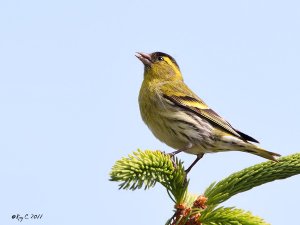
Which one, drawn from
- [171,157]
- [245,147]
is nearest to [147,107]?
[245,147]

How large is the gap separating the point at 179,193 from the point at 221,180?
14.0 inches

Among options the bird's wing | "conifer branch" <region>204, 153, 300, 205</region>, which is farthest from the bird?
"conifer branch" <region>204, 153, 300, 205</region>

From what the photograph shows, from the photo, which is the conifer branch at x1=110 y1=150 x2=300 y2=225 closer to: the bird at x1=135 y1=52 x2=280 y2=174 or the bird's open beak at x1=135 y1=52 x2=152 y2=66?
the bird at x1=135 y1=52 x2=280 y2=174

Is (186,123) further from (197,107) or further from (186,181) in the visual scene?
(186,181)

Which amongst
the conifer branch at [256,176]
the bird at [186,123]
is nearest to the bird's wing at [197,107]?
the bird at [186,123]

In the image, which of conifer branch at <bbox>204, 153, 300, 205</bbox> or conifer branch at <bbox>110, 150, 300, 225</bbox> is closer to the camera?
conifer branch at <bbox>110, 150, 300, 225</bbox>

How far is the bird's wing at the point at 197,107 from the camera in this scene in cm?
610

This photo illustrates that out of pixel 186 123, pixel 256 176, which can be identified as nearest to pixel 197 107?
pixel 186 123

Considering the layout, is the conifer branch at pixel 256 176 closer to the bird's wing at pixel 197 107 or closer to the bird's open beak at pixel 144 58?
the bird's wing at pixel 197 107

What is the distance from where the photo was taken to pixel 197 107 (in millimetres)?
6375

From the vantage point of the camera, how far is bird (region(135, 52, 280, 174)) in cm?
573

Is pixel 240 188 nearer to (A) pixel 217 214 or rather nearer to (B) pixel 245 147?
(A) pixel 217 214

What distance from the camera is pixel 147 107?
6105 millimetres

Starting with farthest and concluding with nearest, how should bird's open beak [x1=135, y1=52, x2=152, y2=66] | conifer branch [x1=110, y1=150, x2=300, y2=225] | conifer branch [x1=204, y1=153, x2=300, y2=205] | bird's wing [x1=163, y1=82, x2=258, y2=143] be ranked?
bird's open beak [x1=135, y1=52, x2=152, y2=66], bird's wing [x1=163, y1=82, x2=258, y2=143], conifer branch [x1=204, y1=153, x2=300, y2=205], conifer branch [x1=110, y1=150, x2=300, y2=225]
